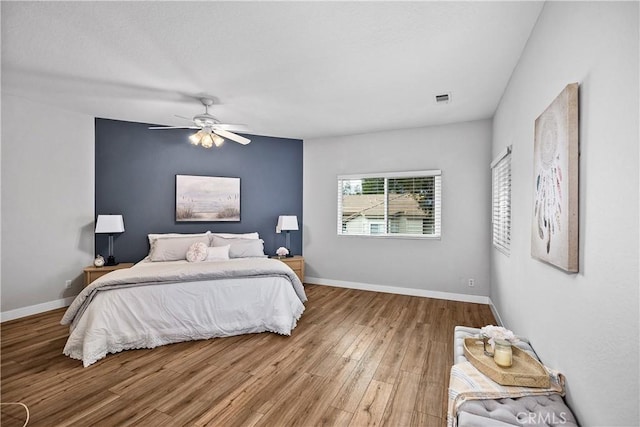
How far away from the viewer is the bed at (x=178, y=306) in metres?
2.63

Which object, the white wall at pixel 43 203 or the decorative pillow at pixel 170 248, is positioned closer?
the white wall at pixel 43 203

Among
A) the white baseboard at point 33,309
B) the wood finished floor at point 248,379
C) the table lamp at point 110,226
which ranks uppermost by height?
the table lamp at point 110,226

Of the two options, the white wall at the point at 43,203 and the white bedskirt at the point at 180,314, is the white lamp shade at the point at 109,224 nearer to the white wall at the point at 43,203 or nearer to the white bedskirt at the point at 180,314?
the white wall at the point at 43,203

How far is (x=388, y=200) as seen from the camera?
4.77 metres

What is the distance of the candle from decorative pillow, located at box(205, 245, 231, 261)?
10.8 feet

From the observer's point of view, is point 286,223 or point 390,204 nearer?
point 390,204

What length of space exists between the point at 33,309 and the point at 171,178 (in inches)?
93.1

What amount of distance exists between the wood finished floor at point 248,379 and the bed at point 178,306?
11 centimetres

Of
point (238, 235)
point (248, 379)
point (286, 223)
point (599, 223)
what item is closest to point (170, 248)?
point (238, 235)

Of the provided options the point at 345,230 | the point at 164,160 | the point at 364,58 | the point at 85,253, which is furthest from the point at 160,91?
the point at 345,230

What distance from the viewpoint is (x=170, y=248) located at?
13.0 feet

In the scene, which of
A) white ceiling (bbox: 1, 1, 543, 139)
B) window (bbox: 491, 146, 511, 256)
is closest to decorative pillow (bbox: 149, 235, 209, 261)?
white ceiling (bbox: 1, 1, 543, 139)

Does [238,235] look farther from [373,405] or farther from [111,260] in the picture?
[373,405]

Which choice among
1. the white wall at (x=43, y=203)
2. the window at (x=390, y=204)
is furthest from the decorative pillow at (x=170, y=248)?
the window at (x=390, y=204)
